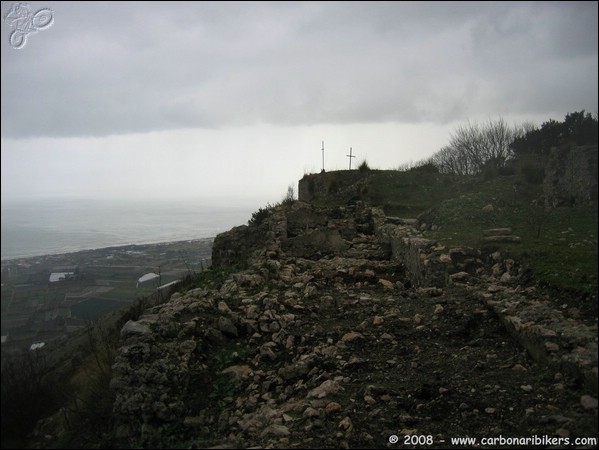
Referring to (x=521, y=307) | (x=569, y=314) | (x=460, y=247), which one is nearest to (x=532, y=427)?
(x=569, y=314)

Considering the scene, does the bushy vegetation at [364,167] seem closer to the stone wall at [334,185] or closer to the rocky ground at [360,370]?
the stone wall at [334,185]

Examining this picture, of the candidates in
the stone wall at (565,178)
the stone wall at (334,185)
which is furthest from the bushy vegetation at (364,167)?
the stone wall at (565,178)

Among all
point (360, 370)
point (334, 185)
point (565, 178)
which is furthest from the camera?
point (334, 185)

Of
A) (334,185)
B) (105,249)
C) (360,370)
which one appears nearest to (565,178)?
(360,370)

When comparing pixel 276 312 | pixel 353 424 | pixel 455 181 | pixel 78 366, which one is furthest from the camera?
pixel 455 181

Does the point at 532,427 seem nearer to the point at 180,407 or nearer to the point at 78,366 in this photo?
the point at 180,407

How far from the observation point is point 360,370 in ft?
13.9

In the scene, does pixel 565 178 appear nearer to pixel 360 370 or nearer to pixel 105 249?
pixel 360 370

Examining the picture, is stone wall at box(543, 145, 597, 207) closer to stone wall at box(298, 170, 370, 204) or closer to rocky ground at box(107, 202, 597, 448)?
rocky ground at box(107, 202, 597, 448)

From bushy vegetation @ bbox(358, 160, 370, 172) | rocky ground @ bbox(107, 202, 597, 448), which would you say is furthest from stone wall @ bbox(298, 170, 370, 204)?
rocky ground @ bbox(107, 202, 597, 448)

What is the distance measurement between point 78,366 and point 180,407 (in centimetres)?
114

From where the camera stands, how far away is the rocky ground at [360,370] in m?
3.15

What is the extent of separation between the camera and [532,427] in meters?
2.98

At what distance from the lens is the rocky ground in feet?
10.3
